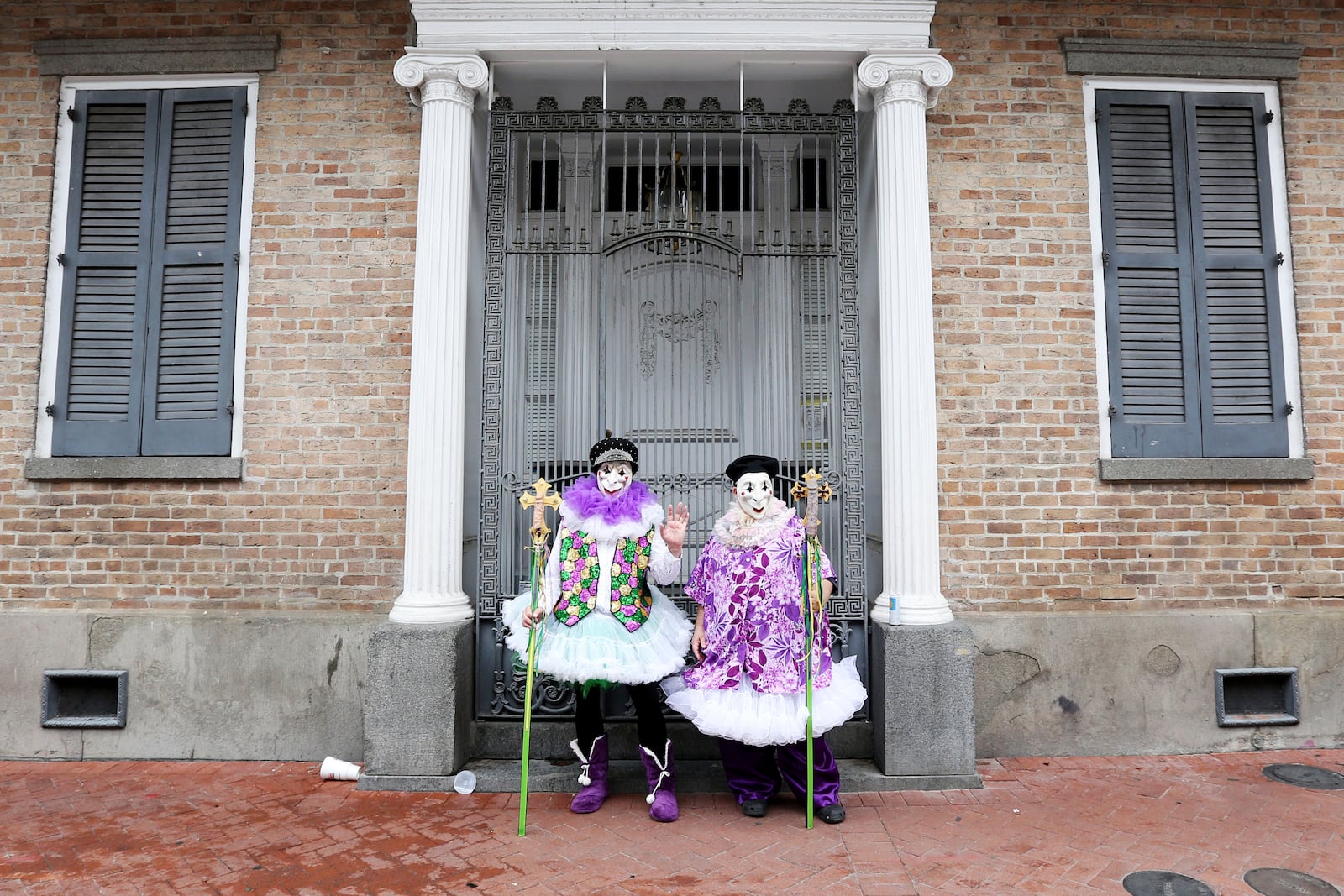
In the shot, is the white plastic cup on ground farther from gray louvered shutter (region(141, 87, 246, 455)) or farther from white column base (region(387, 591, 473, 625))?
gray louvered shutter (region(141, 87, 246, 455))

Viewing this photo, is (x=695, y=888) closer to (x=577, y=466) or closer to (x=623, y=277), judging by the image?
(x=577, y=466)

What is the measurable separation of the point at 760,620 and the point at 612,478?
3.26 ft

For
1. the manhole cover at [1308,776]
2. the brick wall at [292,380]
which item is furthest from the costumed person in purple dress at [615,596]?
the manhole cover at [1308,776]

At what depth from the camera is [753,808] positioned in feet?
12.9

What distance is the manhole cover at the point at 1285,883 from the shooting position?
10.4ft

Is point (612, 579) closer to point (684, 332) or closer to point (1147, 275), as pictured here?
point (684, 332)

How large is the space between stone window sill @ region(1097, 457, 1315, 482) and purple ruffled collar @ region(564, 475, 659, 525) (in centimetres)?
290

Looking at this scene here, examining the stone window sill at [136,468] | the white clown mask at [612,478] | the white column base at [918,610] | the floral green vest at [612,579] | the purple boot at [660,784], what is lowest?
the purple boot at [660,784]

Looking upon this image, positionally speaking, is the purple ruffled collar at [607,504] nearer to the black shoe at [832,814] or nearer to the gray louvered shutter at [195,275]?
the black shoe at [832,814]

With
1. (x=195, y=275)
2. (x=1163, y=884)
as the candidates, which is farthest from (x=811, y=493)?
(x=195, y=275)

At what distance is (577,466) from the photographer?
16.1 feet

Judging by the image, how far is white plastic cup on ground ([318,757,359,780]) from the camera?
14.5ft

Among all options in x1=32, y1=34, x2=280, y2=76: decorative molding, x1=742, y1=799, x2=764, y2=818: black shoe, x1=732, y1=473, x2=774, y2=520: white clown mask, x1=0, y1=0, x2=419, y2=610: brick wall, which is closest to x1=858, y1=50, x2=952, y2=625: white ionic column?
x1=732, y1=473, x2=774, y2=520: white clown mask

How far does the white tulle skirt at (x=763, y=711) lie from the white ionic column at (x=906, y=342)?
727mm
